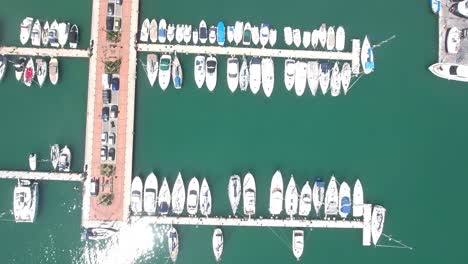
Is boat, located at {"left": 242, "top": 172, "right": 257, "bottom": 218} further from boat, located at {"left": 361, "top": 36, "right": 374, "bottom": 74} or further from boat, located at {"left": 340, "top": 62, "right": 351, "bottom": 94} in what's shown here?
boat, located at {"left": 361, "top": 36, "right": 374, "bottom": 74}

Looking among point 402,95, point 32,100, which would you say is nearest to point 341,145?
point 402,95

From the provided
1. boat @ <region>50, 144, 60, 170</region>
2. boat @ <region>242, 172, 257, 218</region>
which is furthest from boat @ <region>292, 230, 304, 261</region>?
boat @ <region>50, 144, 60, 170</region>

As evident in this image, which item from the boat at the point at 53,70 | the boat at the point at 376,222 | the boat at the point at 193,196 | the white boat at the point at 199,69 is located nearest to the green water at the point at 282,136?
the boat at the point at 53,70

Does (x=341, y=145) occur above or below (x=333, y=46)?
below

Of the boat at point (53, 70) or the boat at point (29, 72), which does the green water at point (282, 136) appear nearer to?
the boat at point (53, 70)

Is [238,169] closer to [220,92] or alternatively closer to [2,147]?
[220,92]

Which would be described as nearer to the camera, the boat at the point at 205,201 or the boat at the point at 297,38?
the boat at the point at 205,201
